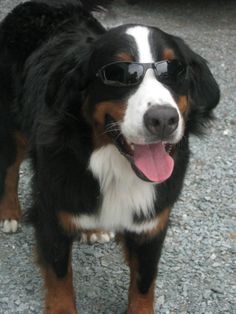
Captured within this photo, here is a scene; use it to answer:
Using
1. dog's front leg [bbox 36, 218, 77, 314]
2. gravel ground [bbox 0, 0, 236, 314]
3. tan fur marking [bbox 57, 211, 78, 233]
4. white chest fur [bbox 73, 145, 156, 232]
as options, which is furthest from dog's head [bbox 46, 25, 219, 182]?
gravel ground [bbox 0, 0, 236, 314]

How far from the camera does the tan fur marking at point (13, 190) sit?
3524 mm

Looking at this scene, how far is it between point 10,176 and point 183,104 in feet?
5.07

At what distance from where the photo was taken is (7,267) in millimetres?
3387

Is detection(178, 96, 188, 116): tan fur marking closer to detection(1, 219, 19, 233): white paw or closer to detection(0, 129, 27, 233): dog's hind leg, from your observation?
detection(0, 129, 27, 233): dog's hind leg

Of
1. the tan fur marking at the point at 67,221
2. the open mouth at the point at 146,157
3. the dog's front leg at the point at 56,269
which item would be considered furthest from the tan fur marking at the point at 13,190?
the open mouth at the point at 146,157

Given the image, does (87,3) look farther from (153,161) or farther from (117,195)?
(153,161)

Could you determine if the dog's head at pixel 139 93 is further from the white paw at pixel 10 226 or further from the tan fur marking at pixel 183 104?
the white paw at pixel 10 226

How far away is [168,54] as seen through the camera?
239 centimetres

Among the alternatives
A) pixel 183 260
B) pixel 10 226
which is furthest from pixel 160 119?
pixel 10 226

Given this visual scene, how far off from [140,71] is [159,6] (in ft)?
19.3

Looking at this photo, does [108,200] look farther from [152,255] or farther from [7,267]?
[7,267]

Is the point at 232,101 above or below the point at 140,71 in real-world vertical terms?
below

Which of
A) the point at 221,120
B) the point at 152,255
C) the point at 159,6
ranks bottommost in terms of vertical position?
the point at 159,6

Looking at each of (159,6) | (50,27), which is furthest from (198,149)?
(159,6)
